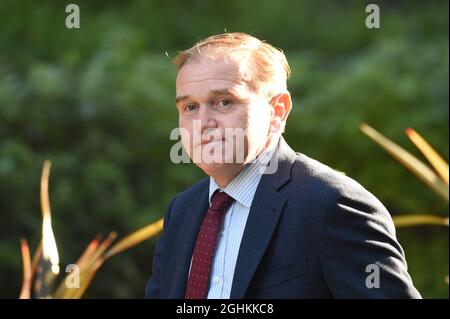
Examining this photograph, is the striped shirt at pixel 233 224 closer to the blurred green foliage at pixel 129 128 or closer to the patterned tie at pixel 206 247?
the patterned tie at pixel 206 247

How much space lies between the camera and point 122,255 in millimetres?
5320

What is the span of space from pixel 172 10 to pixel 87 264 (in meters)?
4.22

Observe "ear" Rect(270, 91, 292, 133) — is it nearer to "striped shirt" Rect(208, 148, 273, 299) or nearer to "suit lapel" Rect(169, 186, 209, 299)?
"striped shirt" Rect(208, 148, 273, 299)

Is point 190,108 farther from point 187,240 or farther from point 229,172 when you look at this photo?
point 187,240

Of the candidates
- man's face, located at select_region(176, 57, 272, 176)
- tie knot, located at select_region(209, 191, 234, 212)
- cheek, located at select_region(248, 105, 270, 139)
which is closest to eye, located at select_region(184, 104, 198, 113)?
man's face, located at select_region(176, 57, 272, 176)

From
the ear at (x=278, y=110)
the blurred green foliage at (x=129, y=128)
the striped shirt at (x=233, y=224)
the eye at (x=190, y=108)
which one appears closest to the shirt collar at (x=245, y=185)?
the striped shirt at (x=233, y=224)

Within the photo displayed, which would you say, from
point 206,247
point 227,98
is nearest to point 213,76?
point 227,98

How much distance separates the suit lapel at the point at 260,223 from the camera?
7.25ft

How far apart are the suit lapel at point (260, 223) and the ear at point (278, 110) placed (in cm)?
8

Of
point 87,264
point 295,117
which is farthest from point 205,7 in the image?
point 87,264

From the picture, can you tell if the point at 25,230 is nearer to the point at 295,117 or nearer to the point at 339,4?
the point at 295,117

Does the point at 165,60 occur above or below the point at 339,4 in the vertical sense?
below

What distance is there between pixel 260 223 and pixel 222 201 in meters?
0.17

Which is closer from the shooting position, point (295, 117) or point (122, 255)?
point (122, 255)
